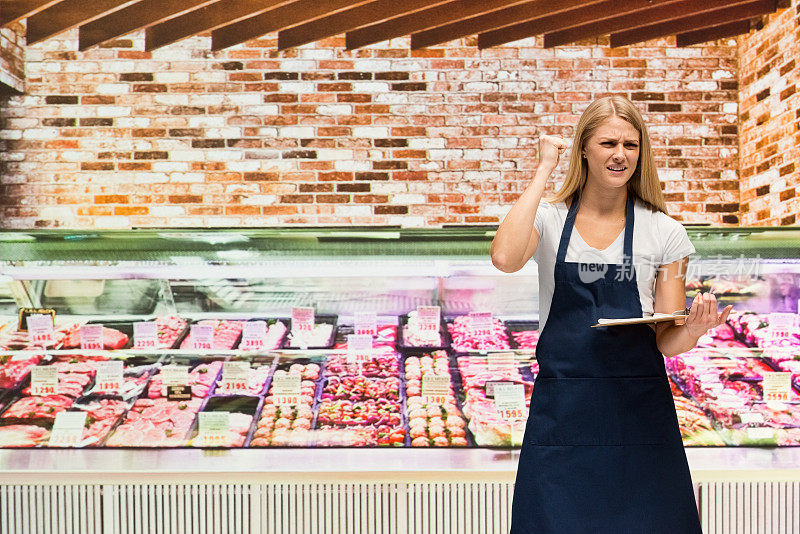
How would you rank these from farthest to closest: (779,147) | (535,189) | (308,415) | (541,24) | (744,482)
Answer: (541,24) → (779,147) → (308,415) → (744,482) → (535,189)

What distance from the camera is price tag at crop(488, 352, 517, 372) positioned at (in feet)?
10.4

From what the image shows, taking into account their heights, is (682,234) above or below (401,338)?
above

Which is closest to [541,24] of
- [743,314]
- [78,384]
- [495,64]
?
[495,64]

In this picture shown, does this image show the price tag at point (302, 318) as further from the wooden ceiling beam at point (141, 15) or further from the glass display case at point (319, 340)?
the wooden ceiling beam at point (141, 15)

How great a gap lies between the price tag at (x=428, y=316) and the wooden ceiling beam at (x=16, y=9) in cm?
285

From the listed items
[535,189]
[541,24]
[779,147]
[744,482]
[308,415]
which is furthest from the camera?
[541,24]

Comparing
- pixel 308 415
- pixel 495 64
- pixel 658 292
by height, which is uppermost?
pixel 495 64

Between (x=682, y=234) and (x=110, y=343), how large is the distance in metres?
2.29

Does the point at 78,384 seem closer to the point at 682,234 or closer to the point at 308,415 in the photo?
the point at 308,415

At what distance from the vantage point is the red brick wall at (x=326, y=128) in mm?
4922

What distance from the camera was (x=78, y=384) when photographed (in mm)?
3117

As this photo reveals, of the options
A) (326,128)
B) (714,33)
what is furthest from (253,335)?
(714,33)

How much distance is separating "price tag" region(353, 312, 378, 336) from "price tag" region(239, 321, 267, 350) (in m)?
0.38

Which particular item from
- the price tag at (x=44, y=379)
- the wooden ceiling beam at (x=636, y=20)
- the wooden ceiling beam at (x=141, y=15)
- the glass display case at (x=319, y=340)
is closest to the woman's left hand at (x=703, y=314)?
the glass display case at (x=319, y=340)
